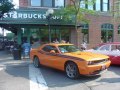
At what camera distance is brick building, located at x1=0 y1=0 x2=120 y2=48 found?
71.8 ft

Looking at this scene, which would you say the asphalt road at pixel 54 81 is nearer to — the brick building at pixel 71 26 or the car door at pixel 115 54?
the car door at pixel 115 54

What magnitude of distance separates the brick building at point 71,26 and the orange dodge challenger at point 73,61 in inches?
349

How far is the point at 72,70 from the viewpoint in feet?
35.5

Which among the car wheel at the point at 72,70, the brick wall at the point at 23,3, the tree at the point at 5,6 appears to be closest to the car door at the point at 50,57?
the car wheel at the point at 72,70

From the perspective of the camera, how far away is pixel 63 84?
32.0 feet

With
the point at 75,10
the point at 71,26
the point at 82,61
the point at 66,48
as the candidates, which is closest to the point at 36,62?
the point at 66,48

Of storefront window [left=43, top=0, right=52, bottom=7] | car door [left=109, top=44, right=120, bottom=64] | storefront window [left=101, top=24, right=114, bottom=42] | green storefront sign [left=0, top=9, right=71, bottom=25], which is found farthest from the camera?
storefront window [left=101, top=24, right=114, bottom=42]

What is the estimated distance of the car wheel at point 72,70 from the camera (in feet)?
34.9

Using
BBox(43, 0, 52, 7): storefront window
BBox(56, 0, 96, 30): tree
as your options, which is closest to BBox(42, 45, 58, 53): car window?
BBox(56, 0, 96, 30): tree

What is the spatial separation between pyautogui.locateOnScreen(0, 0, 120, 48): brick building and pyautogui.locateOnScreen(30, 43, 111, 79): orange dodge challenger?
349 inches

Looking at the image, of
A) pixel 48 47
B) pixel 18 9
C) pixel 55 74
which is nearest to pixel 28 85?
pixel 55 74

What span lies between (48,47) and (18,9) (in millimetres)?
9467

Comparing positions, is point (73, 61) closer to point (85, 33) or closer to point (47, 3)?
point (47, 3)

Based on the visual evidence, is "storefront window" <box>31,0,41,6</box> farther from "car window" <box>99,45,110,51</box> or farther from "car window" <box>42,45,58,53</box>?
"car window" <box>42,45,58,53</box>
